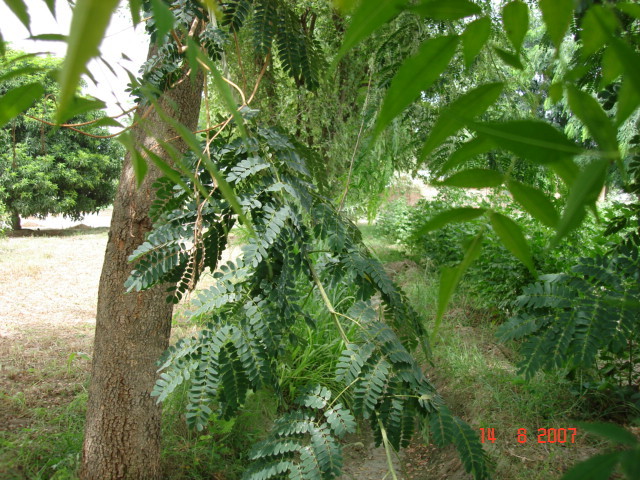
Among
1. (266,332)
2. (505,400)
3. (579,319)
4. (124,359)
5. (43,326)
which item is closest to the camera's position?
(266,332)

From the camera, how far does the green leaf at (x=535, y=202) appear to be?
0.87 ft

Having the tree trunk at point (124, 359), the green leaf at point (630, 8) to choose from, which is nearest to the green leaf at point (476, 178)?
the green leaf at point (630, 8)

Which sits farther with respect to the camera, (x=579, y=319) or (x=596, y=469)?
(x=579, y=319)

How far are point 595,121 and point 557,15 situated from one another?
115 mm

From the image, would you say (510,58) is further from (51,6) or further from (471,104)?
(51,6)

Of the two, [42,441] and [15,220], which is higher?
[15,220]

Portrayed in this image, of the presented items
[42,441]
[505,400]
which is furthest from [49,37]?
[505,400]

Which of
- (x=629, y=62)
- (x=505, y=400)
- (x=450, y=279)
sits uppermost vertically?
(x=629, y=62)

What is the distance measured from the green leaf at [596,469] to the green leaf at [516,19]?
0.89 ft

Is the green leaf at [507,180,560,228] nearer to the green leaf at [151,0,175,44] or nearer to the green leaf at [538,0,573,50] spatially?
the green leaf at [538,0,573,50]

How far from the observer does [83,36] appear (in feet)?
0.42

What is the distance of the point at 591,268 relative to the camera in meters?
1.54

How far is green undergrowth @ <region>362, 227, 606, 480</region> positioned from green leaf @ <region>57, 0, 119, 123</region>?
4.66 ft

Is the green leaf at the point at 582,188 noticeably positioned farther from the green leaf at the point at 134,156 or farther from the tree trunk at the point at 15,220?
the tree trunk at the point at 15,220
